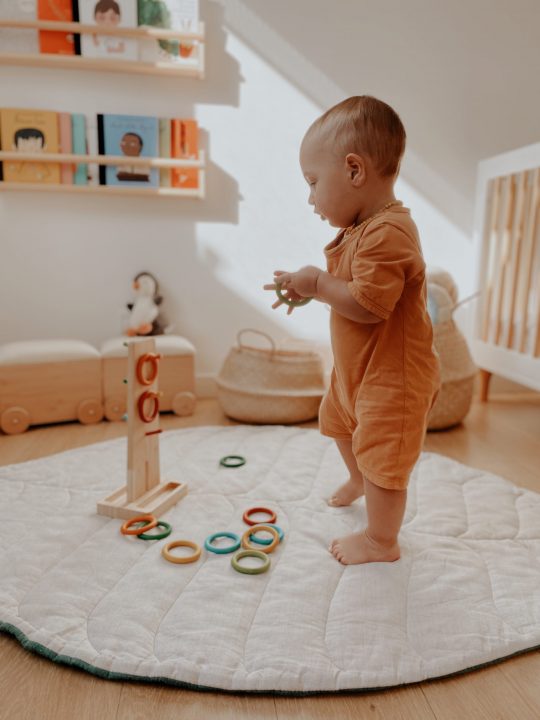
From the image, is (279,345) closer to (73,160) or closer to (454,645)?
(73,160)

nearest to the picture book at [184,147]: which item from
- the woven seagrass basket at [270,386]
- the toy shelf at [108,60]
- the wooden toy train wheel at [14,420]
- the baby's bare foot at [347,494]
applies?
the toy shelf at [108,60]

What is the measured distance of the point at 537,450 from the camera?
67.3 inches

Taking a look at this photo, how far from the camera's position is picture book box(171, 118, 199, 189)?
2.06m

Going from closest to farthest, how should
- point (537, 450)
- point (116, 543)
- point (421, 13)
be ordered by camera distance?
point (116, 543) < point (537, 450) < point (421, 13)

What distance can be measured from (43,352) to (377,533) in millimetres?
1228

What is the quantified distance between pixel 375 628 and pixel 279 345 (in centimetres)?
138

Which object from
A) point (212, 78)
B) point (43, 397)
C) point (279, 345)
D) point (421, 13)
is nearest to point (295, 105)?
point (212, 78)

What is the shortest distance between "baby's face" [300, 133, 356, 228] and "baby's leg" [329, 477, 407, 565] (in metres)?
0.46

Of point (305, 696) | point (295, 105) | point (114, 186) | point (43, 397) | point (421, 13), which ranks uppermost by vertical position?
point (421, 13)

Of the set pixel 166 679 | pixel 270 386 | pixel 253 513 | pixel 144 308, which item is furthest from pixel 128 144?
pixel 166 679

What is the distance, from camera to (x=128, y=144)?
80.6 inches

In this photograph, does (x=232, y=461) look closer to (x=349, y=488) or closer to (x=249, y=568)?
(x=349, y=488)

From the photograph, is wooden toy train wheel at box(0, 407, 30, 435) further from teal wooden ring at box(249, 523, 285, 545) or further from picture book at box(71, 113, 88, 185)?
teal wooden ring at box(249, 523, 285, 545)

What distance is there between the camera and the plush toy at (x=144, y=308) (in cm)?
208
